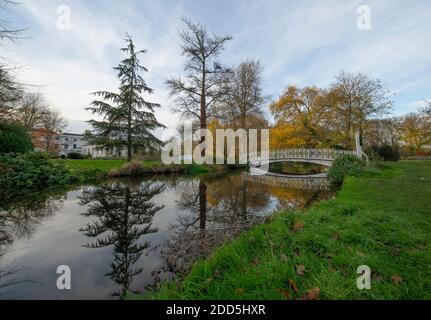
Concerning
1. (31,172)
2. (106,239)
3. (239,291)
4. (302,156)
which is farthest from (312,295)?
(302,156)

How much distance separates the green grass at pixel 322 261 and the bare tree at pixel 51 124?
42.6 m

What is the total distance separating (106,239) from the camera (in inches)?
189

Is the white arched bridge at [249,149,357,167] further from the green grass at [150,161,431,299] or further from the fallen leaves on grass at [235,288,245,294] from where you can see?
the fallen leaves on grass at [235,288,245,294]

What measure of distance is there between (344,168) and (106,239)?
Answer: 12477 millimetres

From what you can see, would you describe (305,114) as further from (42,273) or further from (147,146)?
(42,273)

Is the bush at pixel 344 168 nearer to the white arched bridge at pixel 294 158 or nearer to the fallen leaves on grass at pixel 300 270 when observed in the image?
the white arched bridge at pixel 294 158

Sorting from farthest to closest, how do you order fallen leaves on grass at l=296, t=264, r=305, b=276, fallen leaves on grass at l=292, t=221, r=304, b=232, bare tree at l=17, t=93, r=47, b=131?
bare tree at l=17, t=93, r=47, b=131 < fallen leaves on grass at l=292, t=221, r=304, b=232 < fallen leaves on grass at l=296, t=264, r=305, b=276

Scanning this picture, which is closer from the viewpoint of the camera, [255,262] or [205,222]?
[255,262]

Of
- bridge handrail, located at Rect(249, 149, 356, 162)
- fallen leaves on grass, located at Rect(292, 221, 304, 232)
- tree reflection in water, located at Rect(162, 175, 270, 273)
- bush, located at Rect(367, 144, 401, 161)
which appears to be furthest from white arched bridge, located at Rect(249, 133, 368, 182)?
fallen leaves on grass, located at Rect(292, 221, 304, 232)

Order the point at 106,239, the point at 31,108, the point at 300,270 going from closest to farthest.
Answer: the point at 300,270 < the point at 106,239 < the point at 31,108

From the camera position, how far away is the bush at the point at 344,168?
11906 millimetres

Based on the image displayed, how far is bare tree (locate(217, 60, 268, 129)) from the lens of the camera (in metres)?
22.8

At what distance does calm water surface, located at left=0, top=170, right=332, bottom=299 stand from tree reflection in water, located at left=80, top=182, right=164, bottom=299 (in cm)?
2

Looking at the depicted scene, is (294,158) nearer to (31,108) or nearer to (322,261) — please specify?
(322,261)
